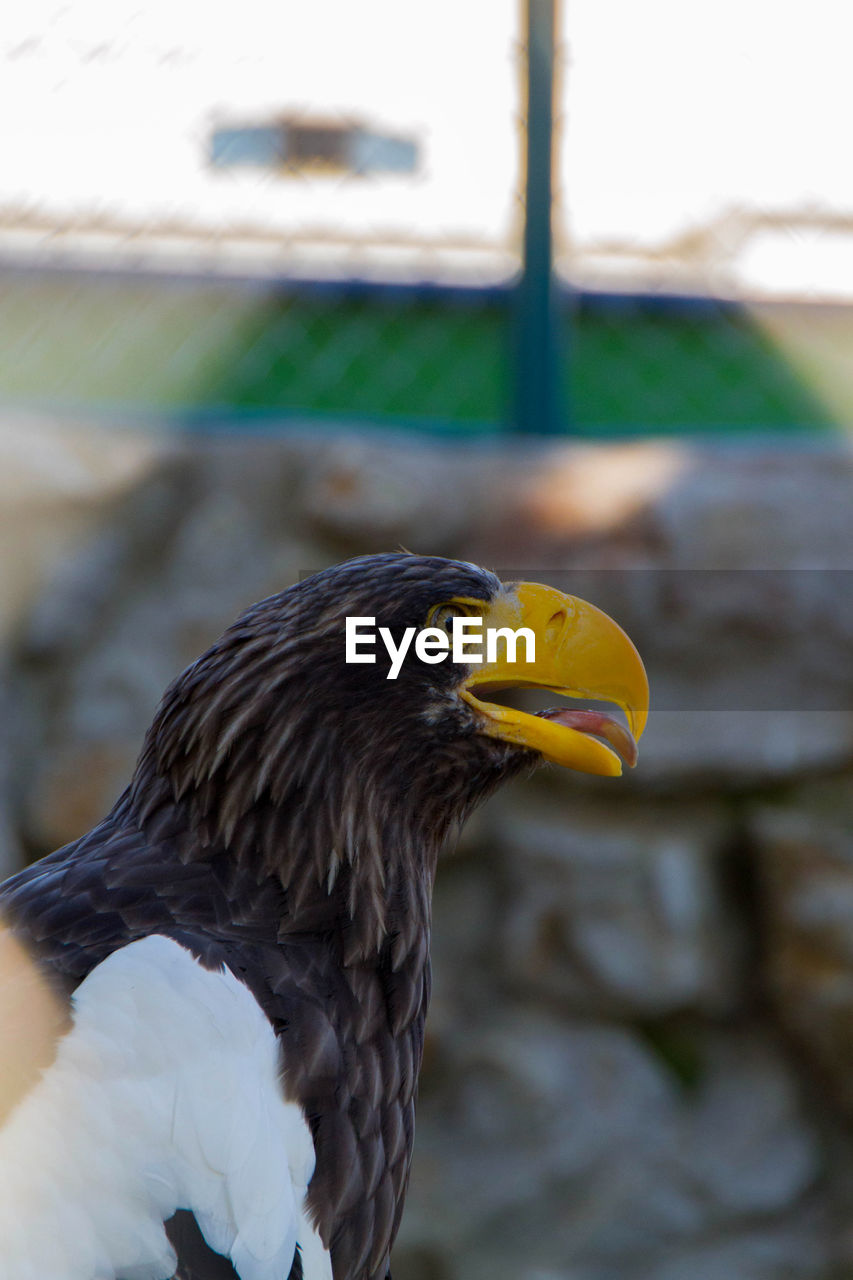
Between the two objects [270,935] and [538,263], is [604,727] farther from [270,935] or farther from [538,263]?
[538,263]

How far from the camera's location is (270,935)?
3.73 ft

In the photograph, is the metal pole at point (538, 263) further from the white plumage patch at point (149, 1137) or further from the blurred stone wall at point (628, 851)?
the white plumage patch at point (149, 1137)

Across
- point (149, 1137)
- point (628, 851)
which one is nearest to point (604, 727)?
point (149, 1137)

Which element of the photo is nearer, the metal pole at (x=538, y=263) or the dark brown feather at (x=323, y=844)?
the dark brown feather at (x=323, y=844)

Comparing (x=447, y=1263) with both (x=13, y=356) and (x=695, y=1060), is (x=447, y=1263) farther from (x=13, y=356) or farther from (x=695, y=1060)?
(x=13, y=356)

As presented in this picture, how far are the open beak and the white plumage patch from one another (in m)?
0.33

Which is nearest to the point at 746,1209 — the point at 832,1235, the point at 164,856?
the point at 832,1235

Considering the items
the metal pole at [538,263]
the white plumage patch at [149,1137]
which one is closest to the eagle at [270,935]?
the white plumage patch at [149,1137]

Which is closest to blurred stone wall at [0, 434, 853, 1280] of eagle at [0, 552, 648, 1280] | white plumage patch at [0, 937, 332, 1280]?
eagle at [0, 552, 648, 1280]

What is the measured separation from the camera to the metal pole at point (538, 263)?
103 inches

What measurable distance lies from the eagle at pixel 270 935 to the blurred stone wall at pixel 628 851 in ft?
4.60

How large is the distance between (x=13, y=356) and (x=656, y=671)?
1.44 meters

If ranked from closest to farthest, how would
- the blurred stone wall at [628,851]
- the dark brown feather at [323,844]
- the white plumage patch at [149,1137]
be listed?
the white plumage patch at [149,1137], the dark brown feather at [323,844], the blurred stone wall at [628,851]

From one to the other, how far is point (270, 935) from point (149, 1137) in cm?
21
